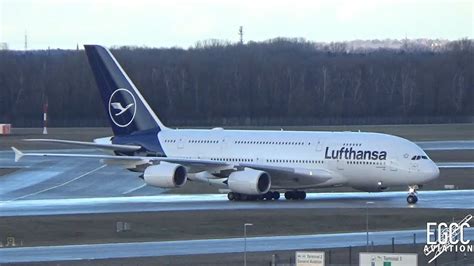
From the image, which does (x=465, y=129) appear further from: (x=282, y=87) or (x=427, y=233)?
(x=427, y=233)

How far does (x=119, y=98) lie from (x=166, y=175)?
23.8ft

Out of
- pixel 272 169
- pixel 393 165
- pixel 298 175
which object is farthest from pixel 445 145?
pixel 272 169

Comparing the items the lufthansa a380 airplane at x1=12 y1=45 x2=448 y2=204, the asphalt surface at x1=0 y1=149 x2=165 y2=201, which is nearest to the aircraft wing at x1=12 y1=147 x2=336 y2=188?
the lufthansa a380 airplane at x1=12 y1=45 x2=448 y2=204

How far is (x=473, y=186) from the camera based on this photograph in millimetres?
59375

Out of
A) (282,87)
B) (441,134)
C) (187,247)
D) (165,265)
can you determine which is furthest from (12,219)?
(282,87)

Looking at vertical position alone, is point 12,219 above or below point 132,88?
Answer: below

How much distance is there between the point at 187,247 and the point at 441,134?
80.8 m

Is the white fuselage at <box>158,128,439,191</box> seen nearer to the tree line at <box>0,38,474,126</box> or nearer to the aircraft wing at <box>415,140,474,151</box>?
the aircraft wing at <box>415,140,474,151</box>

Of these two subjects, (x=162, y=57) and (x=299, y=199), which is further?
(x=162, y=57)

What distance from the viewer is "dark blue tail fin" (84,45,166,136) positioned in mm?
57188

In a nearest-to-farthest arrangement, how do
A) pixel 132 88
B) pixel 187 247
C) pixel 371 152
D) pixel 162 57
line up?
pixel 187 247
pixel 371 152
pixel 132 88
pixel 162 57

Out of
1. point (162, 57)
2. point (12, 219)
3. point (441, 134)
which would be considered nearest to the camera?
point (12, 219)

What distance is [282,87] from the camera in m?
146

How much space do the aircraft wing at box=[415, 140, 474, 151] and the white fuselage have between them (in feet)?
119
